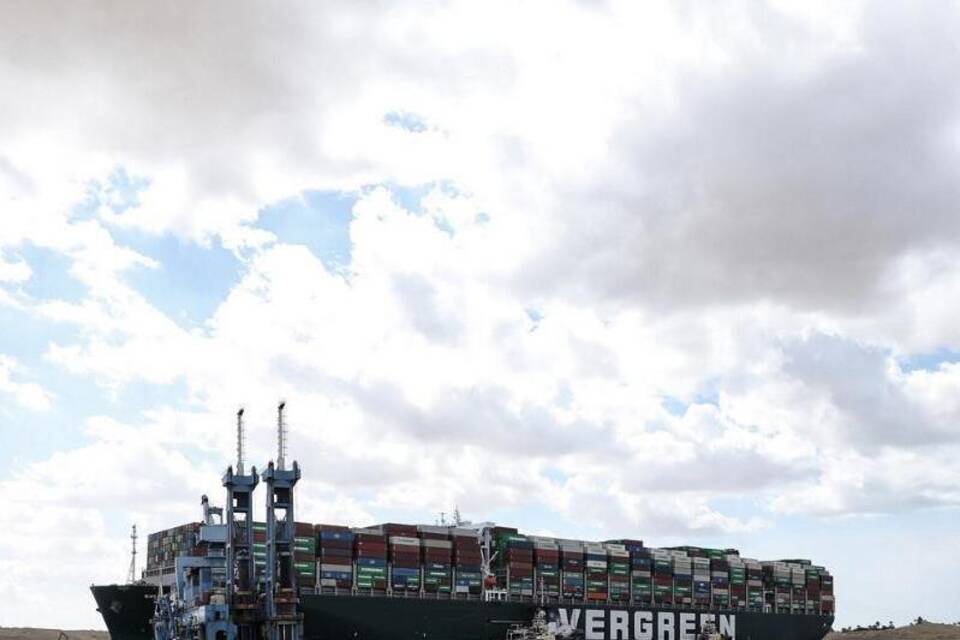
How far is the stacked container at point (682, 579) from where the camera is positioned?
14175 centimetres

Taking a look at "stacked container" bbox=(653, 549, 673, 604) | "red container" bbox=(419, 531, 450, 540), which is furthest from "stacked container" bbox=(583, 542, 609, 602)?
"red container" bbox=(419, 531, 450, 540)

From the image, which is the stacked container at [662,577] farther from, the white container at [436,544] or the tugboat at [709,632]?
the white container at [436,544]

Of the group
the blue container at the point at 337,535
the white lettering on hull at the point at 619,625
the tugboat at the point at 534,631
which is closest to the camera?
the blue container at the point at 337,535

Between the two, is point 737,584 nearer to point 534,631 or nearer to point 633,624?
point 633,624

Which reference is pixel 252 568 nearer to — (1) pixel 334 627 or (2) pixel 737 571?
(1) pixel 334 627

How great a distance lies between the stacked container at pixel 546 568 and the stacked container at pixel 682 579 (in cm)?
2350

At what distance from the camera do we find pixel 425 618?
10919cm

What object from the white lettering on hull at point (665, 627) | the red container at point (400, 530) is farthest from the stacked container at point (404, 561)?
the white lettering on hull at point (665, 627)

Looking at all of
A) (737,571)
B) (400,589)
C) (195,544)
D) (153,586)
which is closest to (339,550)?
(400,589)

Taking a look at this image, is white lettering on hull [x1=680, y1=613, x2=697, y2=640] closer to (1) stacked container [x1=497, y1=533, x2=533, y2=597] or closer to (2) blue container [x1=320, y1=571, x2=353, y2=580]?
(1) stacked container [x1=497, y1=533, x2=533, y2=597]

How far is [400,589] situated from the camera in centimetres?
11006

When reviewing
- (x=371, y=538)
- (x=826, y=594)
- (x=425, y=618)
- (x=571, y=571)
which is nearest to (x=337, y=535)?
(x=371, y=538)

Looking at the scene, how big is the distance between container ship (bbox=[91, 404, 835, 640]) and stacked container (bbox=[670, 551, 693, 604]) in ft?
0.71

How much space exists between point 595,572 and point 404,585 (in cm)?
3164
